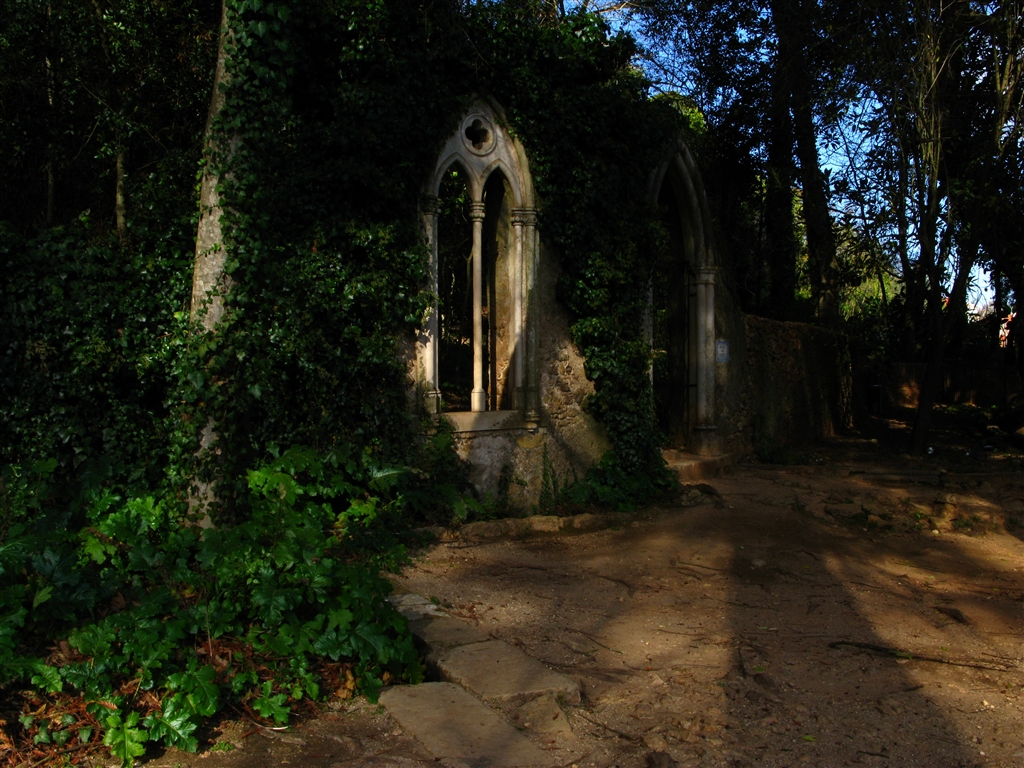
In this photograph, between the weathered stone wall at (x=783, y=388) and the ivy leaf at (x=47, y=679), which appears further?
the weathered stone wall at (x=783, y=388)

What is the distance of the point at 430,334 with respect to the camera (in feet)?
25.8

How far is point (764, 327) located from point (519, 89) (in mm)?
6110

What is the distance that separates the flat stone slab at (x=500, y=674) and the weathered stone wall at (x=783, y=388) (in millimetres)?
7755

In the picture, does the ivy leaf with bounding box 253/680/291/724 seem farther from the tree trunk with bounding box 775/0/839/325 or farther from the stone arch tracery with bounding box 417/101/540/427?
the tree trunk with bounding box 775/0/839/325

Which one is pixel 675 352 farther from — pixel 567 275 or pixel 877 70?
pixel 877 70

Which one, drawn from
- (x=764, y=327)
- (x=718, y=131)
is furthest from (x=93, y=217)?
(x=718, y=131)

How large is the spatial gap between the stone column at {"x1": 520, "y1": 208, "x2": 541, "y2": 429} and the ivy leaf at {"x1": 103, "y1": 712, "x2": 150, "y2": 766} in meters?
5.64

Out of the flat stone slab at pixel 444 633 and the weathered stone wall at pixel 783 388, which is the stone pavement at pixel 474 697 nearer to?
the flat stone slab at pixel 444 633

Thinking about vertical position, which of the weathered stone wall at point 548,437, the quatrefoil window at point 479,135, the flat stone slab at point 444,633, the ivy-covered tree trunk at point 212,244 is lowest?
the flat stone slab at point 444,633

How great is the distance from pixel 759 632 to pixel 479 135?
17.5 ft

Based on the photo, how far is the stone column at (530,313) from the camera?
8602 mm

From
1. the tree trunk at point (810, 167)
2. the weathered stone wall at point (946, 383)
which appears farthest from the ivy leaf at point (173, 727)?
the weathered stone wall at point (946, 383)

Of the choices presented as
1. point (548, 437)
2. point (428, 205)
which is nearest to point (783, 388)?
point (548, 437)

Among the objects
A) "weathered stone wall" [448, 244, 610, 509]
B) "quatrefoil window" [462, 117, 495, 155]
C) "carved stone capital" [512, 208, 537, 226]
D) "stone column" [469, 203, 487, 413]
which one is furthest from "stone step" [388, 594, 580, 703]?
"quatrefoil window" [462, 117, 495, 155]
